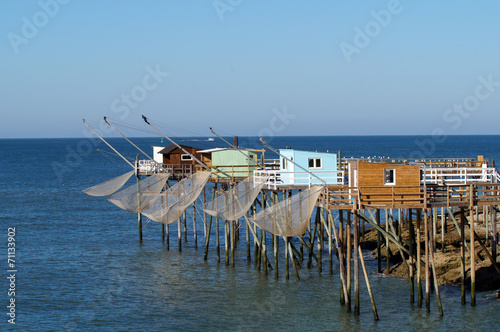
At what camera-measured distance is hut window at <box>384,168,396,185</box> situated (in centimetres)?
2548

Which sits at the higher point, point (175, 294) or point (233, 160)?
point (233, 160)

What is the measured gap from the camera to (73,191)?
75438 millimetres

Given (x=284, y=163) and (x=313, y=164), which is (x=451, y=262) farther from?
(x=284, y=163)

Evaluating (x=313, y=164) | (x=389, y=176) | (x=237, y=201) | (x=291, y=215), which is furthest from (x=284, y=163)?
(x=389, y=176)

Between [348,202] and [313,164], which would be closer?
[348,202]

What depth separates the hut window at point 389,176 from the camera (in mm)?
25484

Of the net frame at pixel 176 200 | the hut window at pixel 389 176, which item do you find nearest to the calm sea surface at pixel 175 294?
the net frame at pixel 176 200

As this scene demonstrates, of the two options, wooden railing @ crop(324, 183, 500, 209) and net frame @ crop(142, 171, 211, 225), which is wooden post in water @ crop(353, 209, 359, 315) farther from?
net frame @ crop(142, 171, 211, 225)

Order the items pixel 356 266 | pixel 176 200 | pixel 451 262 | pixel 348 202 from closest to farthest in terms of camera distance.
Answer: pixel 356 266 < pixel 348 202 < pixel 451 262 < pixel 176 200

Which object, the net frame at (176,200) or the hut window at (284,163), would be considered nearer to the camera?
the hut window at (284,163)

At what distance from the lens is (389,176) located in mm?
25594

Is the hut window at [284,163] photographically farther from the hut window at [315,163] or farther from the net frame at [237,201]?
the net frame at [237,201]

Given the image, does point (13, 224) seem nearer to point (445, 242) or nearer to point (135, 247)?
point (135, 247)

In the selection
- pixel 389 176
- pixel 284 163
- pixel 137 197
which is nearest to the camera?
pixel 389 176
